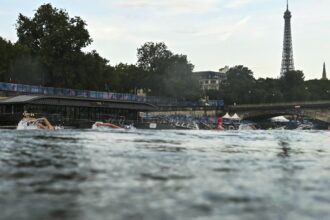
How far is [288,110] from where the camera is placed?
155 metres

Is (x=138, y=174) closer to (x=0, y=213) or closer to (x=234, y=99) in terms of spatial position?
(x=0, y=213)

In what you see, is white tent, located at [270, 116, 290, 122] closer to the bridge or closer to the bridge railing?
the bridge

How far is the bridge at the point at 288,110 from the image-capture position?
5910 inches

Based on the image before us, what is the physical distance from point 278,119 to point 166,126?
74856 millimetres

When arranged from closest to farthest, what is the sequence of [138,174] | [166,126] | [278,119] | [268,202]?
[268,202] → [138,174] → [166,126] → [278,119]

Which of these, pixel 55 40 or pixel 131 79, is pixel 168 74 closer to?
pixel 131 79

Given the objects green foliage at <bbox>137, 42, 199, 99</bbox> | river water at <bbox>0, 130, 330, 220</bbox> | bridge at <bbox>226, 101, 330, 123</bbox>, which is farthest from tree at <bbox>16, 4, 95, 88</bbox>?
river water at <bbox>0, 130, 330, 220</bbox>

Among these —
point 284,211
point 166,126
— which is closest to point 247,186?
point 284,211

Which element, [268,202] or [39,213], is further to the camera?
[268,202]

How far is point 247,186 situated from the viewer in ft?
53.2

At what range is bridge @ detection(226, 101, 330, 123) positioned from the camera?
150125 millimetres

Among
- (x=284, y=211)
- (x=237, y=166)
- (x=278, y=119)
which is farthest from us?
(x=278, y=119)

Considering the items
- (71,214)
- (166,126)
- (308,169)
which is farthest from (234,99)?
(71,214)

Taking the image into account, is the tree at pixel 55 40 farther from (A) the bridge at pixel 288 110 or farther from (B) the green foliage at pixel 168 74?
(A) the bridge at pixel 288 110
